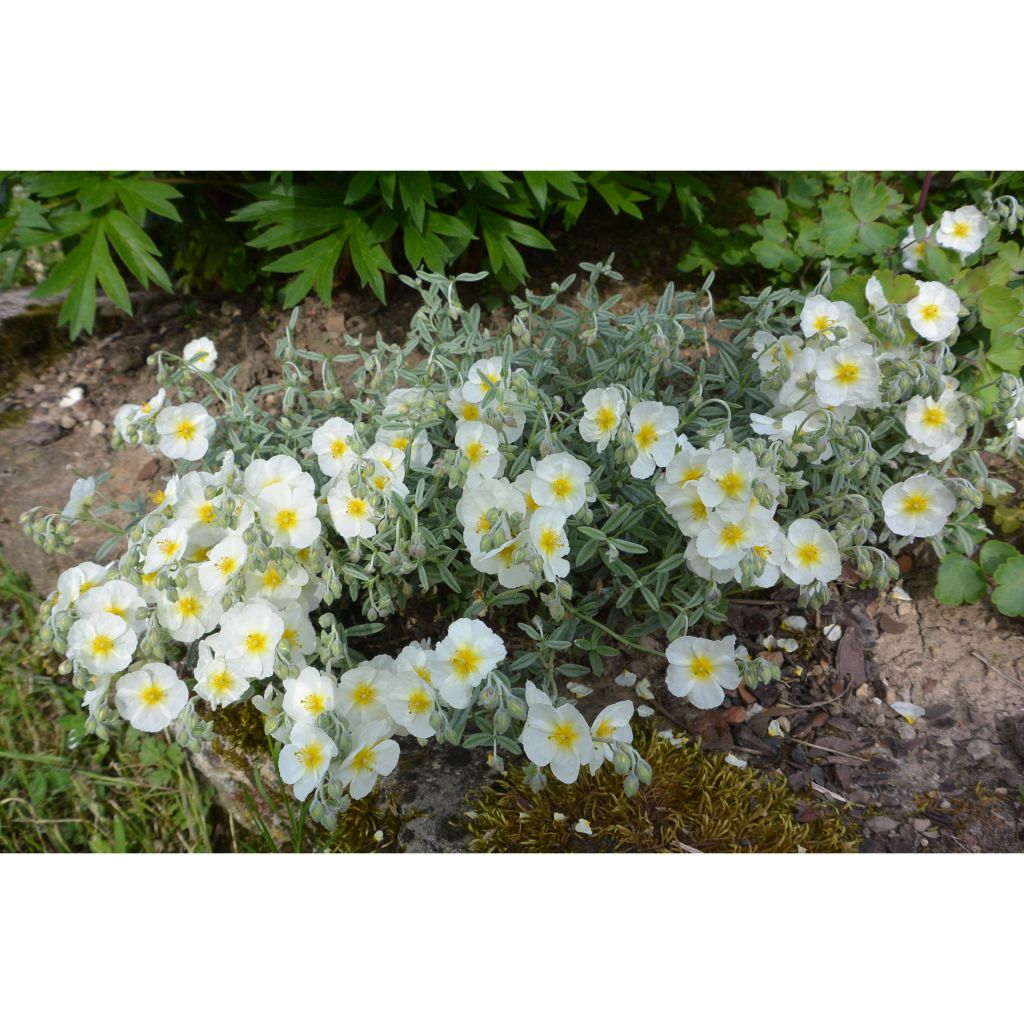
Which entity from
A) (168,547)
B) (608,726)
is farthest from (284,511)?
(608,726)

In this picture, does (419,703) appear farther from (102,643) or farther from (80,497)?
(80,497)

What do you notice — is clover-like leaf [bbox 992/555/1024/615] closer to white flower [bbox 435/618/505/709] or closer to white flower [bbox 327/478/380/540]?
white flower [bbox 435/618/505/709]

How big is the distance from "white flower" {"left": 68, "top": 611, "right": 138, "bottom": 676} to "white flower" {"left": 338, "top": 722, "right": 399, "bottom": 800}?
1.67 feet

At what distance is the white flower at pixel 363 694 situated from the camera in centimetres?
184

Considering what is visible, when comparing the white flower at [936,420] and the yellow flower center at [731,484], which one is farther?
the white flower at [936,420]

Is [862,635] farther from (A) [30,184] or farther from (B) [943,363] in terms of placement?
(A) [30,184]

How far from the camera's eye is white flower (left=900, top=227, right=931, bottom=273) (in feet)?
8.09

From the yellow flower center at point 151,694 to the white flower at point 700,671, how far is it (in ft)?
3.50

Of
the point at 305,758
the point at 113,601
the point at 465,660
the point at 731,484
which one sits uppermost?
the point at 731,484

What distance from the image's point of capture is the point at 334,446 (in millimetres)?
2000

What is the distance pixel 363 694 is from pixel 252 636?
0.25 metres

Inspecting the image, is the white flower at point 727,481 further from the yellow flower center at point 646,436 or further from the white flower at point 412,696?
the white flower at point 412,696

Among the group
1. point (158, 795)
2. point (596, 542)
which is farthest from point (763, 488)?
point (158, 795)

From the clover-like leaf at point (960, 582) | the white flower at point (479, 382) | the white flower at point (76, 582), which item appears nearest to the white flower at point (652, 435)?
the white flower at point (479, 382)
